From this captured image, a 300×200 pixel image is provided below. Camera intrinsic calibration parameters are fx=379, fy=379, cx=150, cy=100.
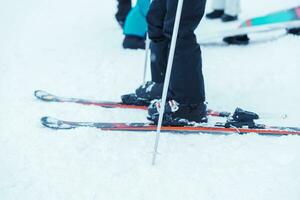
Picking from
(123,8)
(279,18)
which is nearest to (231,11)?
(279,18)

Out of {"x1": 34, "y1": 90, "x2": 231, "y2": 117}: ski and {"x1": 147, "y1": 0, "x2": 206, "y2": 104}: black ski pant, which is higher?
{"x1": 147, "y1": 0, "x2": 206, "y2": 104}: black ski pant

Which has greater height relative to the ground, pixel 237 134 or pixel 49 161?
pixel 237 134

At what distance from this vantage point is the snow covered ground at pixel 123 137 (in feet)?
6.73

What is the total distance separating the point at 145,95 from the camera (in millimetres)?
3041

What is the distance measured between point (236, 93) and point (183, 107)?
37.2 inches

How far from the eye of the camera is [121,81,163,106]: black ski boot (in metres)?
2.94

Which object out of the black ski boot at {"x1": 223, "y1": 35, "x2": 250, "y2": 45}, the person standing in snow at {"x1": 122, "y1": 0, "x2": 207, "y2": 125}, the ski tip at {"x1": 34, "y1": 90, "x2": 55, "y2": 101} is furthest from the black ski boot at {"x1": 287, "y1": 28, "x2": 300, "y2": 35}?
the ski tip at {"x1": 34, "y1": 90, "x2": 55, "y2": 101}

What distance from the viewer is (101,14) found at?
6.52 metres

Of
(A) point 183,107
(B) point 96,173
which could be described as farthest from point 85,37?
(B) point 96,173

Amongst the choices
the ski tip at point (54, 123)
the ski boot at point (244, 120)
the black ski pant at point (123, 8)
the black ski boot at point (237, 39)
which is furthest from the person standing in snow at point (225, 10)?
the ski tip at point (54, 123)

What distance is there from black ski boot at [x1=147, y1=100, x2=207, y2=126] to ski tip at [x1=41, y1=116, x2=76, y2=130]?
0.61 metres

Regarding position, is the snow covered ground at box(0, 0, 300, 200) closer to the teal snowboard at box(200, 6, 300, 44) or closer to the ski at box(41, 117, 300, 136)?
the ski at box(41, 117, 300, 136)

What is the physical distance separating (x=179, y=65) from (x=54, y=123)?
96 centimetres

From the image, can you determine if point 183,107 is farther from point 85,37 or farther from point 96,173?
point 85,37
